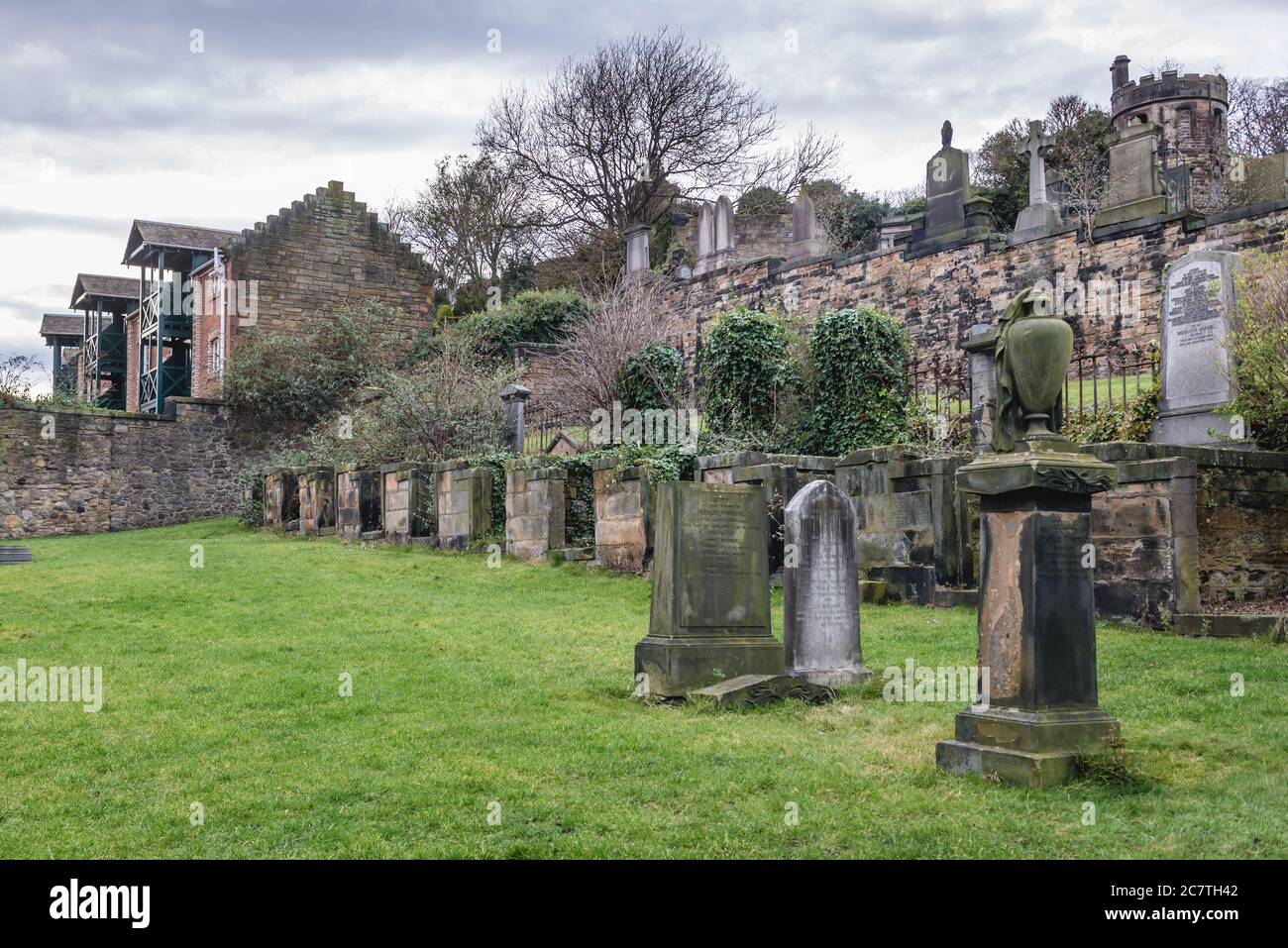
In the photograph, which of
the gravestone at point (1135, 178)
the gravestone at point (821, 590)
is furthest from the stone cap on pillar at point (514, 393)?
the gravestone at point (821, 590)

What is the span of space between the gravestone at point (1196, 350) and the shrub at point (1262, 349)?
0.81ft

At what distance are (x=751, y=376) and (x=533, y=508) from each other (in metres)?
3.93

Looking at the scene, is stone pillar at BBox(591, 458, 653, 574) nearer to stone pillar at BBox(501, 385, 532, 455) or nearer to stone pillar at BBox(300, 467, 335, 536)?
stone pillar at BBox(501, 385, 532, 455)

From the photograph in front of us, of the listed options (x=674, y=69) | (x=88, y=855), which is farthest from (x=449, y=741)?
(x=674, y=69)

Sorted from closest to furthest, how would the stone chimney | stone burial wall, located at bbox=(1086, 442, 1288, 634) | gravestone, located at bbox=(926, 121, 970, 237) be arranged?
stone burial wall, located at bbox=(1086, 442, 1288, 634)
gravestone, located at bbox=(926, 121, 970, 237)
the stone chimney

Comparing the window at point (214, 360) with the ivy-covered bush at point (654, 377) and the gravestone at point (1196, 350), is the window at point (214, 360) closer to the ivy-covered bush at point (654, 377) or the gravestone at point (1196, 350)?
the ivy-covered bush at point (654, 377)

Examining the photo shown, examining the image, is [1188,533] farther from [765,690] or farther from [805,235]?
[805,235]

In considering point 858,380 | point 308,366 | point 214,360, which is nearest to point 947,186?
point 858,380

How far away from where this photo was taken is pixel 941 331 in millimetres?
24469

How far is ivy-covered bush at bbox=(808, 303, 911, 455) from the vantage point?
1559 cm

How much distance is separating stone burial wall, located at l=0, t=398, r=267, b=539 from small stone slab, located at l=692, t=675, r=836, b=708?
75.3 ft

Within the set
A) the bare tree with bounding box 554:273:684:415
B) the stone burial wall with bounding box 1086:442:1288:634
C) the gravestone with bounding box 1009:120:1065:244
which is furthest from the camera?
the gravestone with bounding box 1009:120:1065:244

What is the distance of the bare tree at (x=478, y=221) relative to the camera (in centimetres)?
4100

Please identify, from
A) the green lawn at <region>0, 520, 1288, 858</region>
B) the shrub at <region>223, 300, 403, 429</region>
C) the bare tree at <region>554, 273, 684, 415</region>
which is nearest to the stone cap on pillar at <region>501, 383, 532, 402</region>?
the bare tree at <region>554, 273, 684, 415</region>
